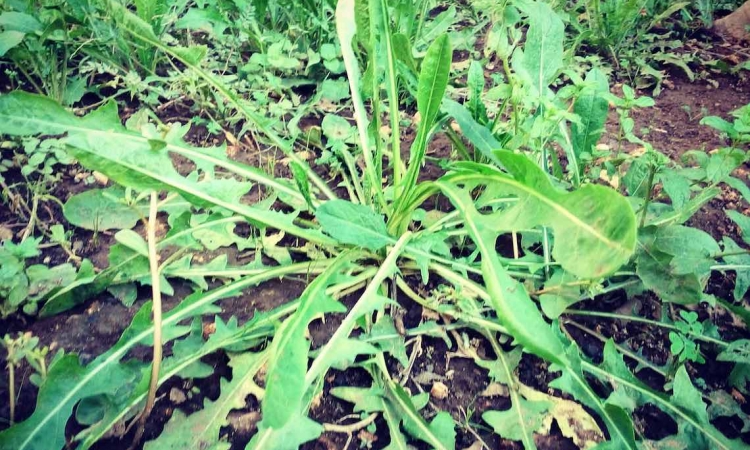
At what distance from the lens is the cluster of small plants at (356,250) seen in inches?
33.4

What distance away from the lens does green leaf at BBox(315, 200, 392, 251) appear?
90 cm

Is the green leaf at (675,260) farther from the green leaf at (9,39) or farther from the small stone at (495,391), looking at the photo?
the green leaf at (9,39)

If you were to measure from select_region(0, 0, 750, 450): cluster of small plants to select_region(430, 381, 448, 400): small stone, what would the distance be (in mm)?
30

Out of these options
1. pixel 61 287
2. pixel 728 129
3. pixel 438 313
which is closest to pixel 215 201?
pixel 61 287

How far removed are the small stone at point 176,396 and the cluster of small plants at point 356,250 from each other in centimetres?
4

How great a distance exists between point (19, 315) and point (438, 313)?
0.95m

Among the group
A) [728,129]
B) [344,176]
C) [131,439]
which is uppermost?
[728,129]

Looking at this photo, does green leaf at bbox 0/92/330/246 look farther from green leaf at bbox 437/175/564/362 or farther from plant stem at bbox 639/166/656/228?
plant stem at bbox 639/166/656/228

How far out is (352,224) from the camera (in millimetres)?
938

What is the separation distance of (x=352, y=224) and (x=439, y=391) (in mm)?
438

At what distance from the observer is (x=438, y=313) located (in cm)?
118

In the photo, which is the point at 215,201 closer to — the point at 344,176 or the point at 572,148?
the point at 344,176

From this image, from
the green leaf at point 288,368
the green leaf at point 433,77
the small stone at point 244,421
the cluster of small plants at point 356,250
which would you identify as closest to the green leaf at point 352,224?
the cluster of small plants at point 356,250

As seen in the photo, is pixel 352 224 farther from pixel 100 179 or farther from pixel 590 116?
pixel 100 179
